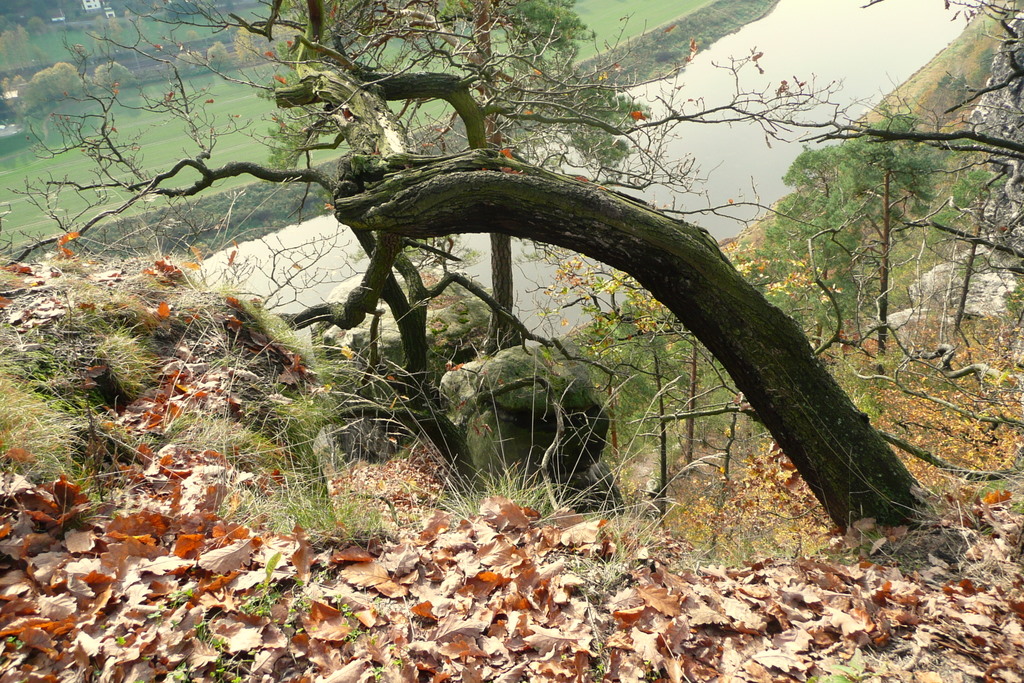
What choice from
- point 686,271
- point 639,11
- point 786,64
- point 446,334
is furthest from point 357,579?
point 786,64

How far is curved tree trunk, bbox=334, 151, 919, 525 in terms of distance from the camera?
3098 millimetres

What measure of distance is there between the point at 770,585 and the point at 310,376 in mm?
3652

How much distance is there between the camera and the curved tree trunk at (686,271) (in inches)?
122

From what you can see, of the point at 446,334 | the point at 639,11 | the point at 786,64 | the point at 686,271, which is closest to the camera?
the point at 686,271

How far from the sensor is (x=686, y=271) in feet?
10.2

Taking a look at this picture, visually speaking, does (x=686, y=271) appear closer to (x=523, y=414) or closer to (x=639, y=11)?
(x=523, y=414)

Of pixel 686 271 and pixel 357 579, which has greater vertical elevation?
pixel 686 271

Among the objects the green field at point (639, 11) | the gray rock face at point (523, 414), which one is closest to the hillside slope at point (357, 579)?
the gray rock face at point (523, 414)

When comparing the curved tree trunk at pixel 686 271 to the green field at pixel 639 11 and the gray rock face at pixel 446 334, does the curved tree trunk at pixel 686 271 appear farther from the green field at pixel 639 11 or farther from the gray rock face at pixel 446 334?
the green field at pixel 639 11

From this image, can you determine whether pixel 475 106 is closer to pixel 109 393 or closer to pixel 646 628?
pixel 109 393

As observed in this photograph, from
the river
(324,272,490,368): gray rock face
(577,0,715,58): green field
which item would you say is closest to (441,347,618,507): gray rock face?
(324,272,490,368): gray rock face

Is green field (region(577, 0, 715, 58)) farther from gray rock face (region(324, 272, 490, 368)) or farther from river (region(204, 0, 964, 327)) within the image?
gray rock face (region(324, 272, 490, 368))

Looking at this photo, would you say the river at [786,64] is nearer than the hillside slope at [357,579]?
No

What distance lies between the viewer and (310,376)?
4.79 meters
